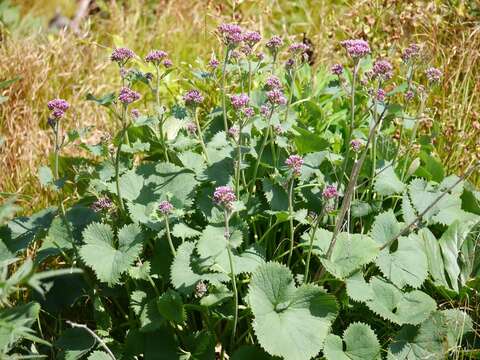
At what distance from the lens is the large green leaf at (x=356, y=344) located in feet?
6.97

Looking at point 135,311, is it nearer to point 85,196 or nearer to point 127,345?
point 127,345

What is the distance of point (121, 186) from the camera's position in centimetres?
229

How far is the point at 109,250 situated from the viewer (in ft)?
6.99

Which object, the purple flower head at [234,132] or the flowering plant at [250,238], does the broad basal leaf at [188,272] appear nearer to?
the flowering plant at [250,238]

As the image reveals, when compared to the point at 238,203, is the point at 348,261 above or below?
below

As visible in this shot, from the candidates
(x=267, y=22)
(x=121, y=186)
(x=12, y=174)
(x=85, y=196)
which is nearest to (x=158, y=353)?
(x=121, y=186)

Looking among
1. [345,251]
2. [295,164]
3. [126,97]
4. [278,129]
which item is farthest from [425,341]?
[126,97]

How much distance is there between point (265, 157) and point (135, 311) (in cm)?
69

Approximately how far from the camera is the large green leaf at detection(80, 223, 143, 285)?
205 cm

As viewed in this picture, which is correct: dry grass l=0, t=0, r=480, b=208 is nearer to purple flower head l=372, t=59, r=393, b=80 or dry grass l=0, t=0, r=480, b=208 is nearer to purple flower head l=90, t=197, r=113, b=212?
purple flower head l=90, t=197, r=113, b=212

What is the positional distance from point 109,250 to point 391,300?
0.87 metres

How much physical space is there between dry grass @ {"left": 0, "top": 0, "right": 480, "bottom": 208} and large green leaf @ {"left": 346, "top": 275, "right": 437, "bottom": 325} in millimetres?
1021

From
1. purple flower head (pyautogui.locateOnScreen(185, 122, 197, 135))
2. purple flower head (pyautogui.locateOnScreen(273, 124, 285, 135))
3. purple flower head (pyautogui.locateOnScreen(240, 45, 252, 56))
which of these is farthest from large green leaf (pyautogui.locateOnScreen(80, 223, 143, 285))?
purple flower head (pyautogui.locateOnScreen(240, 45, 252, 56))

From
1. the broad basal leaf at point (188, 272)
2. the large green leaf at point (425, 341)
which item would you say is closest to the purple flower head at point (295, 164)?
the broad basal leaf at point (188, 272)
